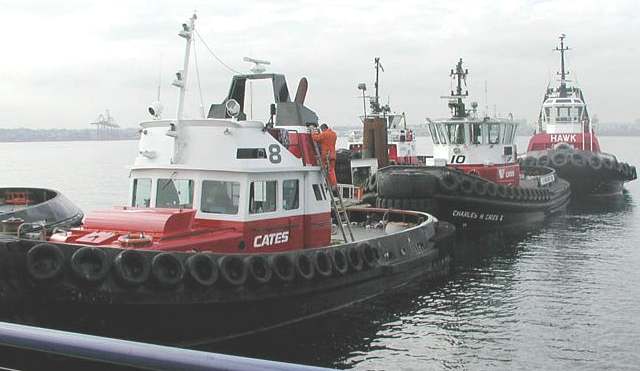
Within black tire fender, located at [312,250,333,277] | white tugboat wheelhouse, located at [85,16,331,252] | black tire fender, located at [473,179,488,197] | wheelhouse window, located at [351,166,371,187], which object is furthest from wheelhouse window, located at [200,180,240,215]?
wheelhouse window, located at [351,166,371,187]

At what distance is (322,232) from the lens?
10.3m

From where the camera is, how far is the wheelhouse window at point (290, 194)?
9648 millimetres

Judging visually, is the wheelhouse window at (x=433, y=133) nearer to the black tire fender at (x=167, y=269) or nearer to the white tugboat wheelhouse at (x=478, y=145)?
the white tugboat wheelhouse at (x=478, y=145)

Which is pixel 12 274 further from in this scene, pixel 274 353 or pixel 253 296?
pixel 274 353

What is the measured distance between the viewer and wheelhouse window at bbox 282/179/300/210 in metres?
9.65

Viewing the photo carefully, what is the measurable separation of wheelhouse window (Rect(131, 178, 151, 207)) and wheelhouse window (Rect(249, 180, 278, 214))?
1.52 metres

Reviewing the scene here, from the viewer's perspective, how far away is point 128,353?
173cm

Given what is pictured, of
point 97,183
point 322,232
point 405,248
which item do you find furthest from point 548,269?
point 97,183

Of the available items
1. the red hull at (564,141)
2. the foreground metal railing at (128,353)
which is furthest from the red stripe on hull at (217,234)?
the red hull at (564,141)

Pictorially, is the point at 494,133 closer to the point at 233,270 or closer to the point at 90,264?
the point at 233,270

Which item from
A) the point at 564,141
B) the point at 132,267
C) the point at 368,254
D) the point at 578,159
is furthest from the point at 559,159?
the point at 132,267

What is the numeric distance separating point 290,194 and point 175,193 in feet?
5.51

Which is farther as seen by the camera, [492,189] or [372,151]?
[372,151]

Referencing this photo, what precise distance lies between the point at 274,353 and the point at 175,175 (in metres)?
2.79
